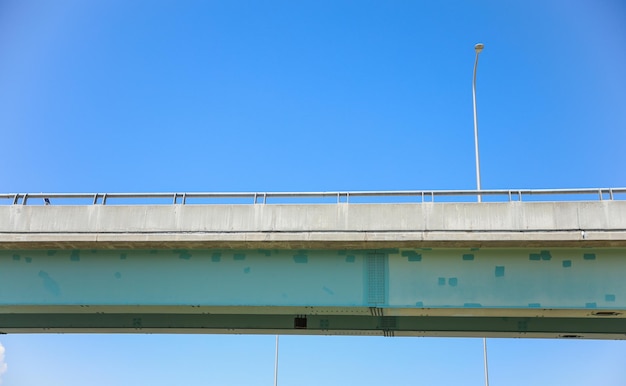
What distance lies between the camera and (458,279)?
17609mm

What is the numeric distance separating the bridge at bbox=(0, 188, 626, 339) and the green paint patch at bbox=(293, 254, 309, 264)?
0.03 meters

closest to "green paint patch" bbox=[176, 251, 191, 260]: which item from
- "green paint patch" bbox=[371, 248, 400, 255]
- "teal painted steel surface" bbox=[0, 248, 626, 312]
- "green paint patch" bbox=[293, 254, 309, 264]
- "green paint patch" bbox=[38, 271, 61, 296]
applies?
"teal painted steel surface" bbox=[0, 248, 626, 312]

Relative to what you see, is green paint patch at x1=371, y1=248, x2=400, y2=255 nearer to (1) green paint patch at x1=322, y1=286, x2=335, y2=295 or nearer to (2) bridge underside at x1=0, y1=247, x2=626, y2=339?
(2) bridge underside at x1=0, y1=247, x2=626, y2=339

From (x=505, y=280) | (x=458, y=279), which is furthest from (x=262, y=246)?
(x=505, y=280)

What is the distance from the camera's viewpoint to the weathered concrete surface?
55.3ft

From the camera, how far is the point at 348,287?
1789 cm

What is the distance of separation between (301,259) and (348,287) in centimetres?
144

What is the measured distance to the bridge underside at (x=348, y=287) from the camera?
57.0 feet

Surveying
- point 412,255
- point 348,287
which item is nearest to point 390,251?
point 412,255

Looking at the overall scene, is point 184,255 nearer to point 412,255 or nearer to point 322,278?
point 322,278

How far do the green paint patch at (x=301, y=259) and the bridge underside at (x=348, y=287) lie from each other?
3cm

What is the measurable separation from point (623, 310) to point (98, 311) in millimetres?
13839

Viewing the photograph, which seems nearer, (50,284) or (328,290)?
(328,290)

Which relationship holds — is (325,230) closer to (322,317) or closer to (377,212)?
(377,212)
